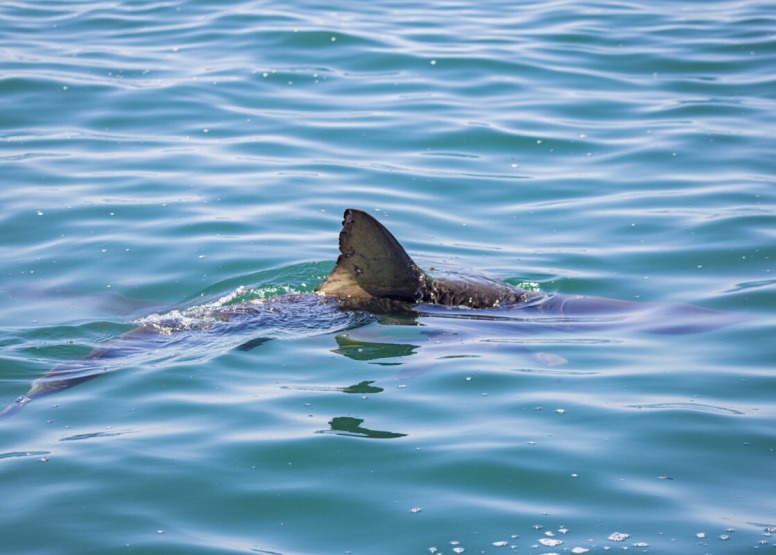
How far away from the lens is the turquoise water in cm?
475

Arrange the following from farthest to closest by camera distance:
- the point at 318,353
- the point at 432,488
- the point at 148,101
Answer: the point at 148,101, the point at 318,353, the point at 432,488

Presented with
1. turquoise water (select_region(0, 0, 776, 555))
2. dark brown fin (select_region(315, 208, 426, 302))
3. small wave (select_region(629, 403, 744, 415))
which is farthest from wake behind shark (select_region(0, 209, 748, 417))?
small wave (select_region(629, 403, 744, 415))

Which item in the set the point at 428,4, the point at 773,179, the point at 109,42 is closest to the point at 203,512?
the point at 773,179

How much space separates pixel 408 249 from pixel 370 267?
7.03 ft

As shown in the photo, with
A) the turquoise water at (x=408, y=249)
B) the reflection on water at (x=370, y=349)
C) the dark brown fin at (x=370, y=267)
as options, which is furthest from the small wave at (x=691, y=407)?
the dark brown fin at (x=370, y=267)

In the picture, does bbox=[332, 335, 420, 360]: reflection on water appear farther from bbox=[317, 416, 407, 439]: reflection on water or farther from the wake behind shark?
bbox=[317, 416, 407, 439]: reflection on water

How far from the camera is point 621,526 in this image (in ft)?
14.9

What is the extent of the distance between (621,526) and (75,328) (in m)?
4.27

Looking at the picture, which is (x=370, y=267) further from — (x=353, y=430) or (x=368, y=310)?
(x=353, y=430)

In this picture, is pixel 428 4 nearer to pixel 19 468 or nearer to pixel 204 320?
pixel 204 320

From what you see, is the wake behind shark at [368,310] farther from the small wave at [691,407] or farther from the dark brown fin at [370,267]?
the small wave at [691,407]

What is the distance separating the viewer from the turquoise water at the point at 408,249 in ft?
15.6

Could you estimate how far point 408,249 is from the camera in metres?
8.81

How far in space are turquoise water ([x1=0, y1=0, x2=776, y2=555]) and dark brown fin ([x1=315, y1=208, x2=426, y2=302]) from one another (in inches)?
10.6
